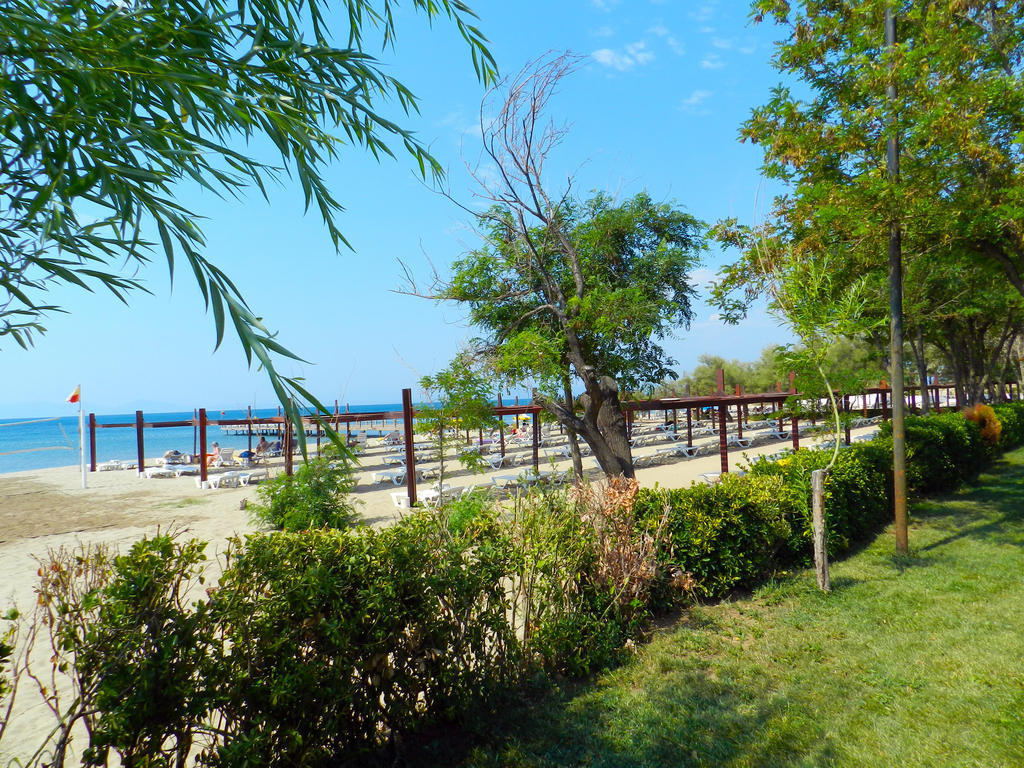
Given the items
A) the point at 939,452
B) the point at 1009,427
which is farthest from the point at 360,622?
the point at 1009,427

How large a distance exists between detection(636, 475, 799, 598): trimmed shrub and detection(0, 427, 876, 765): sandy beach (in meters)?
0.85

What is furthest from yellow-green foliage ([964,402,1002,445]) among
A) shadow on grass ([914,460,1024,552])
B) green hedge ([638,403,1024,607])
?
green hedge ([638,403,1024,607])

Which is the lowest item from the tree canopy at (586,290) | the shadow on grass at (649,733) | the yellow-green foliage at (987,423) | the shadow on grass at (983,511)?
the shadow on grass at (649,733)

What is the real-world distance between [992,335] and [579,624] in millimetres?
30939

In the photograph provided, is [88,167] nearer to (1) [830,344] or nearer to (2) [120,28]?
(2) [120,28]

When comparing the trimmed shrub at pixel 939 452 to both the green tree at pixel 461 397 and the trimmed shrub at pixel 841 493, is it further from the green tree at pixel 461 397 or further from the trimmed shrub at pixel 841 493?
the green tree at pixel 461 397

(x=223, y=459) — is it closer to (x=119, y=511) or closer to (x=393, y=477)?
(x=119, y=511)

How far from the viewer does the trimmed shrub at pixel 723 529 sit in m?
5.41

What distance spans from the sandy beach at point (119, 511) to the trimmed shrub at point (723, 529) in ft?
2.79

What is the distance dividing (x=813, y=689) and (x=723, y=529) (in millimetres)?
2078

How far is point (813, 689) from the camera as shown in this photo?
373cm

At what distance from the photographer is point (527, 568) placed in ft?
13.5

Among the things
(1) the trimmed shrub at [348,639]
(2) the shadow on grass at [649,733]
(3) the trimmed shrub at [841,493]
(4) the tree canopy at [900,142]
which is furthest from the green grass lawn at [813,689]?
(4) the tree canopy at [900,142]

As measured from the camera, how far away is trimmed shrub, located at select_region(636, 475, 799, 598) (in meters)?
5.41
